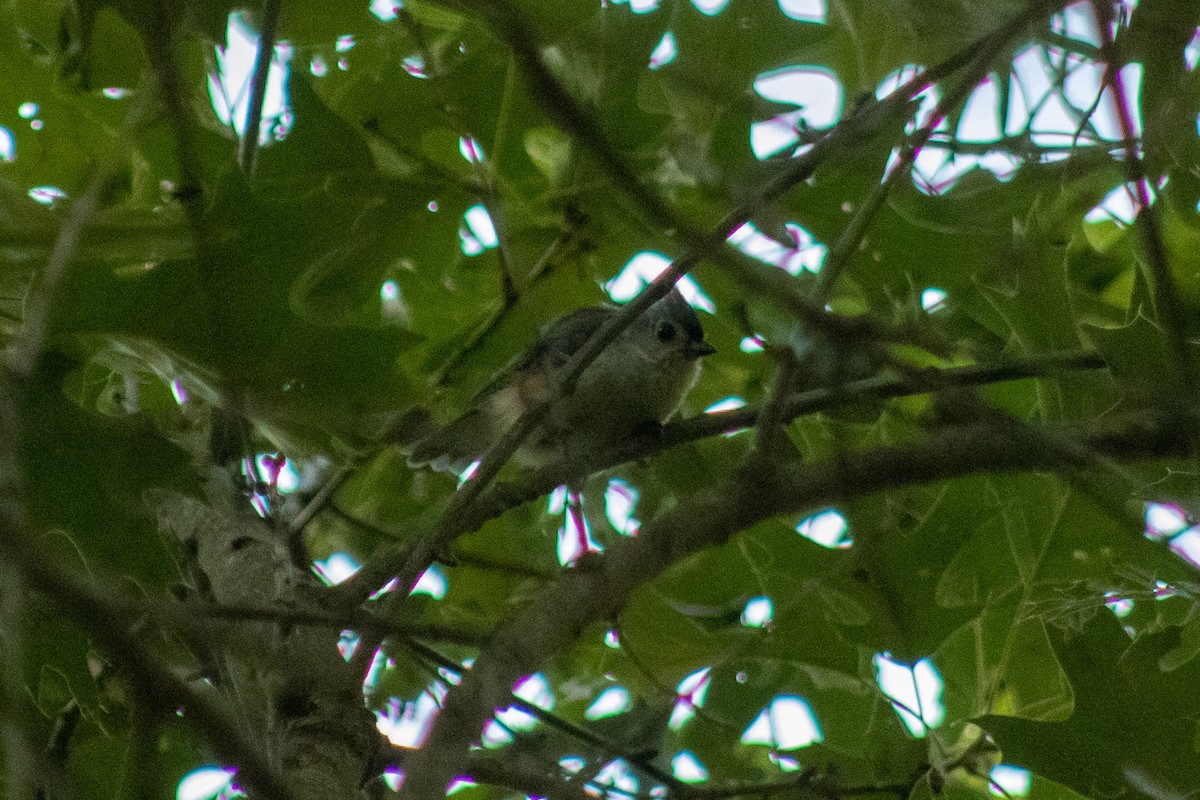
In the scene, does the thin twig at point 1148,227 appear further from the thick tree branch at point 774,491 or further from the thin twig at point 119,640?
the thin twig at point 119,640

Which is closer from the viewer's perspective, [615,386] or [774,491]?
Answer: [774,491]

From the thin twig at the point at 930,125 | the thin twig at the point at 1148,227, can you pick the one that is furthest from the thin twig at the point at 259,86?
the thin twig at the point at 1148,227

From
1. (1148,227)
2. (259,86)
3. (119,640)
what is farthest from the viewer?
(259,86)

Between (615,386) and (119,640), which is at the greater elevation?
(615,386)

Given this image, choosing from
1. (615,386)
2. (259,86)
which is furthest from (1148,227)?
(615,386)

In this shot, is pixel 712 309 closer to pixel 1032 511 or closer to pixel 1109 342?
pixel 1032 511

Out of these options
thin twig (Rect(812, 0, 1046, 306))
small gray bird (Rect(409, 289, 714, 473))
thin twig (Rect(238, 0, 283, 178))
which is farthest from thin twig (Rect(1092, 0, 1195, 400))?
small gray bird (Rect(409, 289, 714, 473))

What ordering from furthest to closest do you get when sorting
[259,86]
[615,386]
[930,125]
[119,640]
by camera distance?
[615,386]
[259,86]
[930,125]
[119,640]

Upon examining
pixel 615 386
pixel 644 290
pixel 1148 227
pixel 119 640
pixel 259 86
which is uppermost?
pixel 615 386

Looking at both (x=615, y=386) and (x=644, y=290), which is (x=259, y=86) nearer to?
(x=644, y=290)

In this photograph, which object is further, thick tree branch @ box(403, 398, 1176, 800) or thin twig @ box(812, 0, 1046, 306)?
thick tree branch @ box(403, 398, 1176, 800)

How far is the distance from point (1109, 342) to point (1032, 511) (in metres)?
0.44

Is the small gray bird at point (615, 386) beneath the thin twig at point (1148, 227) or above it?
above

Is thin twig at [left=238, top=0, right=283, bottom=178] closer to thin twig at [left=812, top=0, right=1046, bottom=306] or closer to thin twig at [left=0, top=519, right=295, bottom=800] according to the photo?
thin twig at [left=812, top=0, right=1046, bottom=306]
